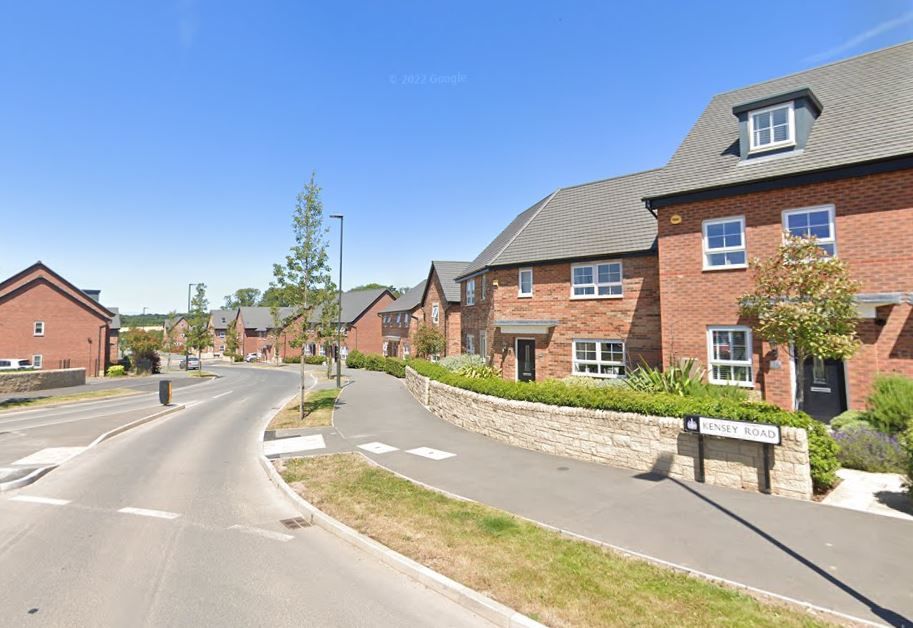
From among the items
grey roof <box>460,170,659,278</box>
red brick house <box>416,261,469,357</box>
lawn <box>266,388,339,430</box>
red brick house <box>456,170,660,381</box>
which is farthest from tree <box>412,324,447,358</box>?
grey roof <box>460,170,659,278</box>

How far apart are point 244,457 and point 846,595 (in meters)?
12.6

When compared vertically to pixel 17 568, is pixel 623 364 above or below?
above

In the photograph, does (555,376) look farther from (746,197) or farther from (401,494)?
(401,494)

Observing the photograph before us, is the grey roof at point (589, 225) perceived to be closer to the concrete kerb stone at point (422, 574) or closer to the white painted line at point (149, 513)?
the concrete kerb stone at point (422, 574)

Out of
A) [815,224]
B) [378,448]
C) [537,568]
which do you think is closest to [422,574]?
[537,568]

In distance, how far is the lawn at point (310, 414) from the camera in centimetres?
1620

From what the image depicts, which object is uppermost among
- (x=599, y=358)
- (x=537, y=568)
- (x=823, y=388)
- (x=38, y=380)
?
(x=599, y=358)

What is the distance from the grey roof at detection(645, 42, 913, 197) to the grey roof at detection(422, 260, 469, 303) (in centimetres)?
1936

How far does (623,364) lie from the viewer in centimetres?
1716

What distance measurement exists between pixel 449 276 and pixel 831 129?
26172 millimetres

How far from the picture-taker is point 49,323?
38.3 meters

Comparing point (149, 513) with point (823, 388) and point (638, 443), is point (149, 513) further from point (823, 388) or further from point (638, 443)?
point (823, 388)

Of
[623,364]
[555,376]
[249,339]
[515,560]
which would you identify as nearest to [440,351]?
[555,376]

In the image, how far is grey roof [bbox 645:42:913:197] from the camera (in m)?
11.9
